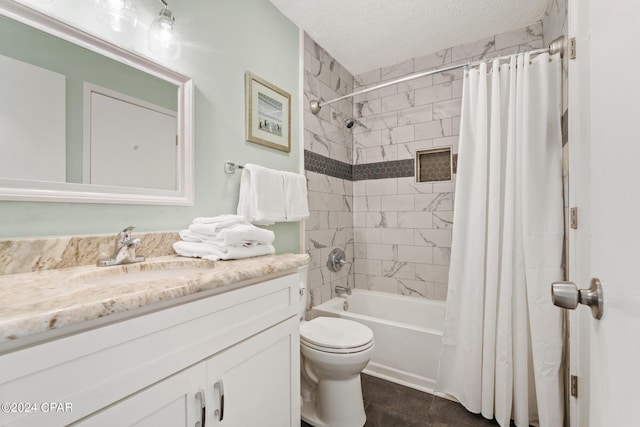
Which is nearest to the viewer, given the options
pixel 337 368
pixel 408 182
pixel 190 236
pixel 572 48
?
pixel 572 48

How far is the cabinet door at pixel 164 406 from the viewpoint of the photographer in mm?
657

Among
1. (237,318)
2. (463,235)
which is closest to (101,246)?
(237,318)

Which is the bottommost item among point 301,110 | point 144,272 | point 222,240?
point 144,272

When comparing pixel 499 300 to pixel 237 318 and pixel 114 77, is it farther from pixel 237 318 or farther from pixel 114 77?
pixel 114 77

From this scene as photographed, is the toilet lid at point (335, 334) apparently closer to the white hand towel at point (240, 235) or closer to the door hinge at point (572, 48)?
the white hand towel at point (240, 235)

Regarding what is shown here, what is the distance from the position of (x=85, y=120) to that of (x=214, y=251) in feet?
2.27

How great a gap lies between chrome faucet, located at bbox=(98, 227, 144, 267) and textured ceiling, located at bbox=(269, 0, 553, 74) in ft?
5.77

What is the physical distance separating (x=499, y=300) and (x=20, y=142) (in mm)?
2275

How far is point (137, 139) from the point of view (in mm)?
1266

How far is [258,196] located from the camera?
168cm

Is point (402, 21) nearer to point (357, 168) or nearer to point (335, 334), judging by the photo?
point (357, 168)

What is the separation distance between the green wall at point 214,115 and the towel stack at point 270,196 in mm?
80

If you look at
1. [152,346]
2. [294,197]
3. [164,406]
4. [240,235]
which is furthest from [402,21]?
[164,406]

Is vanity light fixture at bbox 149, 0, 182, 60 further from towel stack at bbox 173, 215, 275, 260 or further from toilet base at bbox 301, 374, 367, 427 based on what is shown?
toilet base at bbox 301, 374, 367, 427
